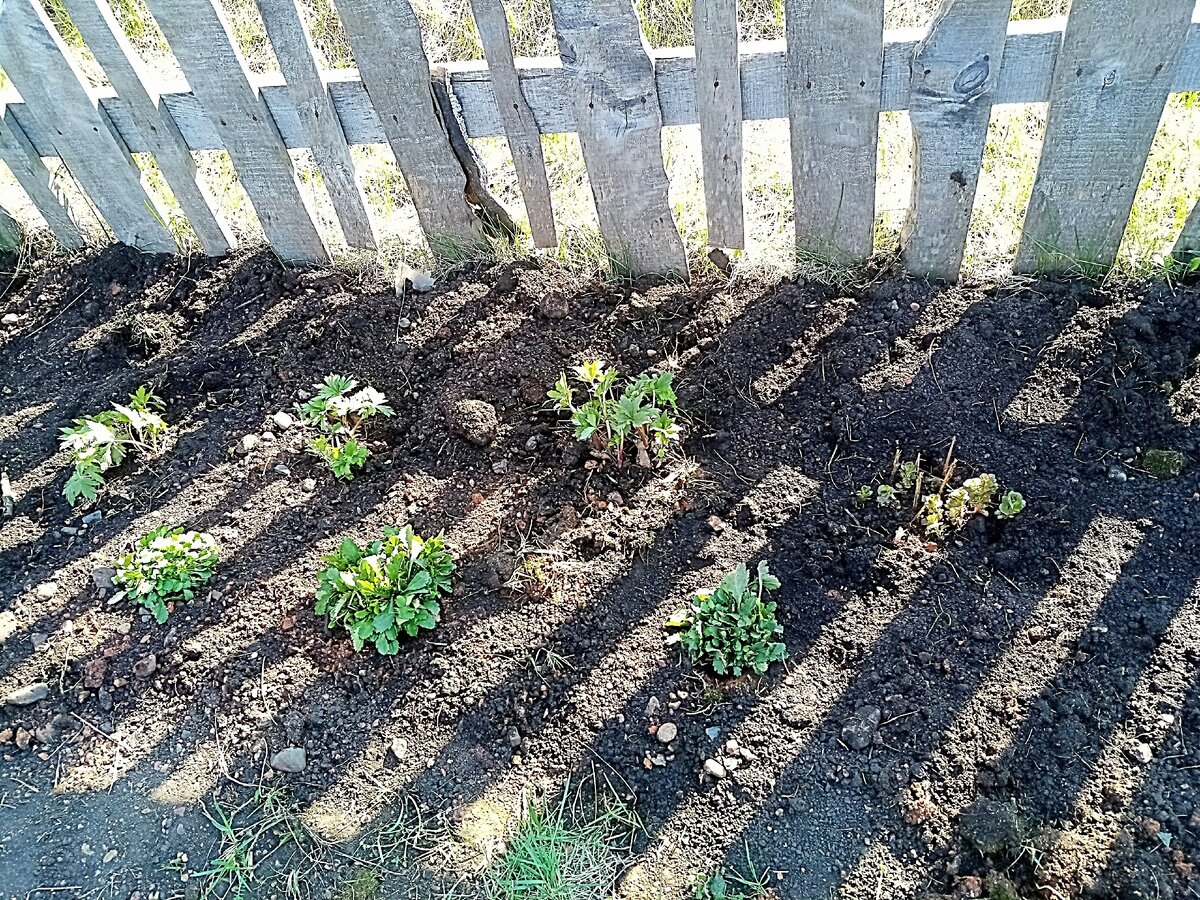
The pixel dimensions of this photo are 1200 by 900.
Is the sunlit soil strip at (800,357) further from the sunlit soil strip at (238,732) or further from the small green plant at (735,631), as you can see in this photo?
the sunlit soil strip at (238,732)

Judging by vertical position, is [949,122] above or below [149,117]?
below

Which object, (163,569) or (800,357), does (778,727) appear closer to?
(800,357)

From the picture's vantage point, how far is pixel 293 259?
3.73 m

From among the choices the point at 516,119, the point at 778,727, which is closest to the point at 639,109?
the point at 516,119

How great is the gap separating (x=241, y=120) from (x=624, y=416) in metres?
1.94

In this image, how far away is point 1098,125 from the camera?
2738mm

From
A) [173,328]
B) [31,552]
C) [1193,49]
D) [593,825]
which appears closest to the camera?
[593,825]

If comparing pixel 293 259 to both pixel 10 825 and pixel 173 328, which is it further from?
pixel 10 825

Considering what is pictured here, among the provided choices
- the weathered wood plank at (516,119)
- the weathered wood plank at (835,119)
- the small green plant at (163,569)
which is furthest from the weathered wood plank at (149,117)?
the weathered wood plank at (835,119)

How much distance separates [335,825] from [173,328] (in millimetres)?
2302

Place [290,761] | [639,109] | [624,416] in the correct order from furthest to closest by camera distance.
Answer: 1. [639,109]
2. [624,416]
3. [290,761]

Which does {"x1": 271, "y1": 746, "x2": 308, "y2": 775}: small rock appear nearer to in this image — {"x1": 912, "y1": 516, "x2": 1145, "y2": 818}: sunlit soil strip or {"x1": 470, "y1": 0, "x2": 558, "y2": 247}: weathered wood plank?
{"x1": 912, "y1": 516, "x2": 1145, "y2": 818}: sunlit soil strip

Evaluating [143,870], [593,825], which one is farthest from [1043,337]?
[143,870]

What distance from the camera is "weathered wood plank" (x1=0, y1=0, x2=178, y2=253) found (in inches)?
122
